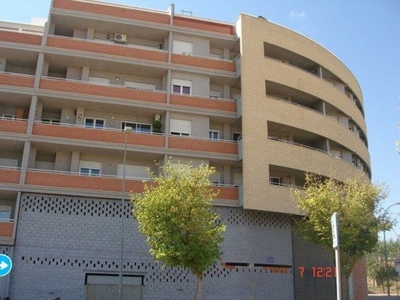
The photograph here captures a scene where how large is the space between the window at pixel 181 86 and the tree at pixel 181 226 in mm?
9814

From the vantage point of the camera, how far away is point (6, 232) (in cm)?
2458

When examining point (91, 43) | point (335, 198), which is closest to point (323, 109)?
point (335, 198)

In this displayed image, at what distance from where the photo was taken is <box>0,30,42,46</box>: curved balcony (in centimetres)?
2803

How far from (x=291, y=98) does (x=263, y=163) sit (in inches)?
270

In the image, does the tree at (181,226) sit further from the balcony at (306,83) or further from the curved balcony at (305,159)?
the balcony at (306,83)

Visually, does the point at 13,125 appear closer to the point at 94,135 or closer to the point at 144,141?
the point at 94,135

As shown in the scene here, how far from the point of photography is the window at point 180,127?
2930cm

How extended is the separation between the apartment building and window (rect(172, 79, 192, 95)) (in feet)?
0.22

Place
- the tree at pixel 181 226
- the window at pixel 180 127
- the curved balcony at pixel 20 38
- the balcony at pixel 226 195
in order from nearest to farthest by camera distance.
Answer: the tree at pixel 181 226, the balcony at pixel 226 195, the curved balcony at pixel 20 38, the window at pixel 180 127

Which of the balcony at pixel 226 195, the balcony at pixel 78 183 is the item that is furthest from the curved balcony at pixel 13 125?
the balcony at pixel 226 195

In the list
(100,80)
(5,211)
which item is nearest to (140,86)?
(100,80)

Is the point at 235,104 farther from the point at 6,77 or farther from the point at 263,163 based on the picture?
the point at 6,77

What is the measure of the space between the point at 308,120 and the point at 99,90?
522 inches

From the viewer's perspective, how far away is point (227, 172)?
2972 centimetres
